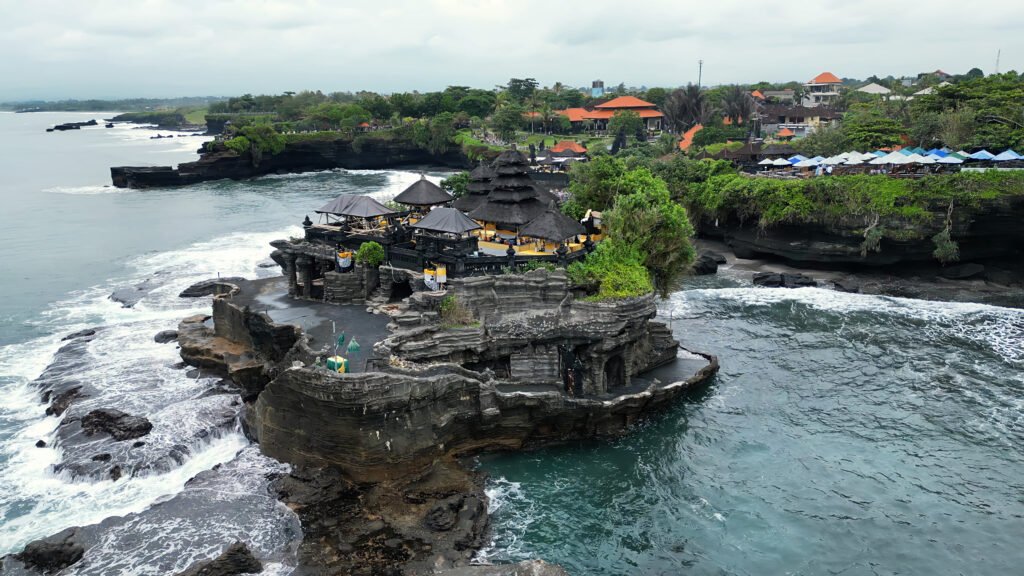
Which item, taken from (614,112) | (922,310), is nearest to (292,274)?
(922,310)

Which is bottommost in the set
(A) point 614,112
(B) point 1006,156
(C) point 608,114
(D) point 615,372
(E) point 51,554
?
(E) point 51,554

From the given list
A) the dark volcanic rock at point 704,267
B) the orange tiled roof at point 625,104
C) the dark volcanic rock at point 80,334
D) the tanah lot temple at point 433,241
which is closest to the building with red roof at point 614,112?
the orange tiled roof at point 625,104

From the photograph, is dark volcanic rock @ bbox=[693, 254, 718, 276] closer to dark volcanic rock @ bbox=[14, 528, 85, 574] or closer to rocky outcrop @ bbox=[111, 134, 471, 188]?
dark volcanic rock @ bbox=[14, 528, 85, 574]

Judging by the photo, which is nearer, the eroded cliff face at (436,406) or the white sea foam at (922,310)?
the eroded cliff face at (436,406)

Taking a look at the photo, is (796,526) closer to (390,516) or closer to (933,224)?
(390,516)

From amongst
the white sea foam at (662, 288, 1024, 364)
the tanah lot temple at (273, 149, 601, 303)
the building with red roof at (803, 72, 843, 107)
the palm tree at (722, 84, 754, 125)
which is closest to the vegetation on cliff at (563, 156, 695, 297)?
the tanah lot temple at (273, 149, 601, 303)

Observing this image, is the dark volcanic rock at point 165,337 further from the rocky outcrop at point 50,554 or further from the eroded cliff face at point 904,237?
the eroded cliff face at point 904,237

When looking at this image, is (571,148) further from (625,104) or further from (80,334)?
(80,334)
